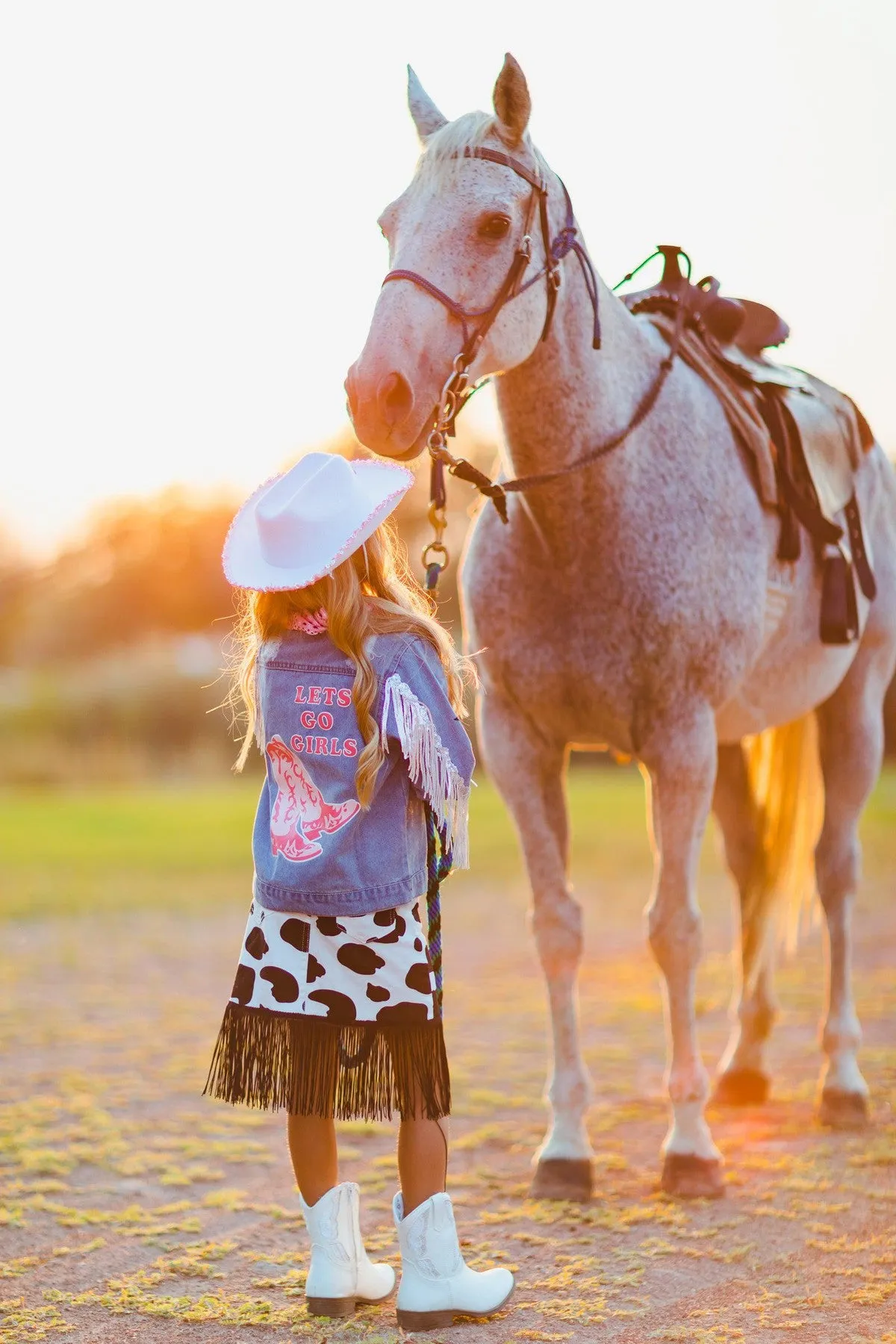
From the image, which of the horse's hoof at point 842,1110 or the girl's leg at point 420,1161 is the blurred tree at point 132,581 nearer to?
the horse's hoof at point 842,1110

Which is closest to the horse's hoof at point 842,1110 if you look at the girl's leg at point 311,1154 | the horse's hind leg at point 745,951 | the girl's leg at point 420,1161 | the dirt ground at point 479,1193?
the dirt ground at point 479,1193

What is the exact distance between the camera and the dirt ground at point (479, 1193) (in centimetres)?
279

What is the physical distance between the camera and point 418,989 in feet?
8.76

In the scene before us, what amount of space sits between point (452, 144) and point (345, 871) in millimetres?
1714

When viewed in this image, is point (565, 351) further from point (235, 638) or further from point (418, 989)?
point (418, 989)

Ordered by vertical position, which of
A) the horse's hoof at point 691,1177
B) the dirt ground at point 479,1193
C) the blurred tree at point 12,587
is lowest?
the dirt ground at point 479,1193

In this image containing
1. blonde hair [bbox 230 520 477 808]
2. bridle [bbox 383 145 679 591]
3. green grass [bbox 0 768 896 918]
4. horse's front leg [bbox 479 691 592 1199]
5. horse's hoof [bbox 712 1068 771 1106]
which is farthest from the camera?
green grass [bbox 0 768 896 918]

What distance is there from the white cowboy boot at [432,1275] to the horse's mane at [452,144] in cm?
225

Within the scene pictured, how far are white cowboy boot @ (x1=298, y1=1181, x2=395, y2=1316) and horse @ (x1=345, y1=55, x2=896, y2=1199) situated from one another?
39.3 inches

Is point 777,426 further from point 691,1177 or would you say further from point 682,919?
point 691,1177

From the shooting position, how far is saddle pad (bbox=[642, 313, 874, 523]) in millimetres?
3965

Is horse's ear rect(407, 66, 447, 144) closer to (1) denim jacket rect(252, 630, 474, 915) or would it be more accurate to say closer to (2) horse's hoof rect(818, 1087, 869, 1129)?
(1) denim jacket rect(252, 630, 474, 915)

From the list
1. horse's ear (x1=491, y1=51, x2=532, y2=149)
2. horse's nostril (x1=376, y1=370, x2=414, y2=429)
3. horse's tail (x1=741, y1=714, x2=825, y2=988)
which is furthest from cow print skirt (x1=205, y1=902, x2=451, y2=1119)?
horse's tail (x1=741, y1=714, x2=825, y2=988)

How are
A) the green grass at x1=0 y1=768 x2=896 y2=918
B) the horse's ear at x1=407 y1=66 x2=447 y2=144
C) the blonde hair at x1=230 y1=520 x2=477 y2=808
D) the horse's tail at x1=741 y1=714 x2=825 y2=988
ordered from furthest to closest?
the green grass at x1=0 y1=768 x2=896 y2=918
the horse's tail at x1=741 y1=714 x2=825 y2=988
the horse's ear at x1=407 y1=66 x2=447 y2=144
the blonde hair at x1=230 y1=520 x2=477 y2=808
